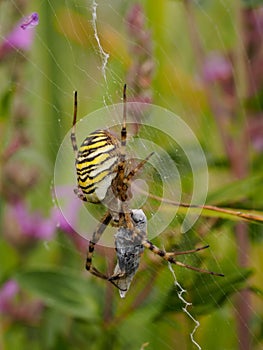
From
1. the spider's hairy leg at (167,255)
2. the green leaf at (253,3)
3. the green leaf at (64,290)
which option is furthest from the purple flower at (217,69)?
the spider's hairy leg at (167,255)

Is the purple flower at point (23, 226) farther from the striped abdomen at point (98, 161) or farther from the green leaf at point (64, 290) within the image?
Result: the striped abdomen at point (98, 161)

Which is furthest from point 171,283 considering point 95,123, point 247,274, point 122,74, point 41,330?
point 41,330

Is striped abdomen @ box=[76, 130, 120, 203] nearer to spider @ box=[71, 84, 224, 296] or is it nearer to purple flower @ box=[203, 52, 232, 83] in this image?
spider @ box=[71, 84, 224, 296]

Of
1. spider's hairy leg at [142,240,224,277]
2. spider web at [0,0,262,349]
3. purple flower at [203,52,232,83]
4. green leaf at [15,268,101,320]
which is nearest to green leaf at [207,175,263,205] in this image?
spider web at [0,0,262,349]

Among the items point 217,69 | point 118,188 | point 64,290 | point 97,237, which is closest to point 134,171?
point 118,188

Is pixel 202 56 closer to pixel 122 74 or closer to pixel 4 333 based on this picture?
pixel 122 74

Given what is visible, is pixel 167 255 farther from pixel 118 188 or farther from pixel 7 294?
pixel 7 294
